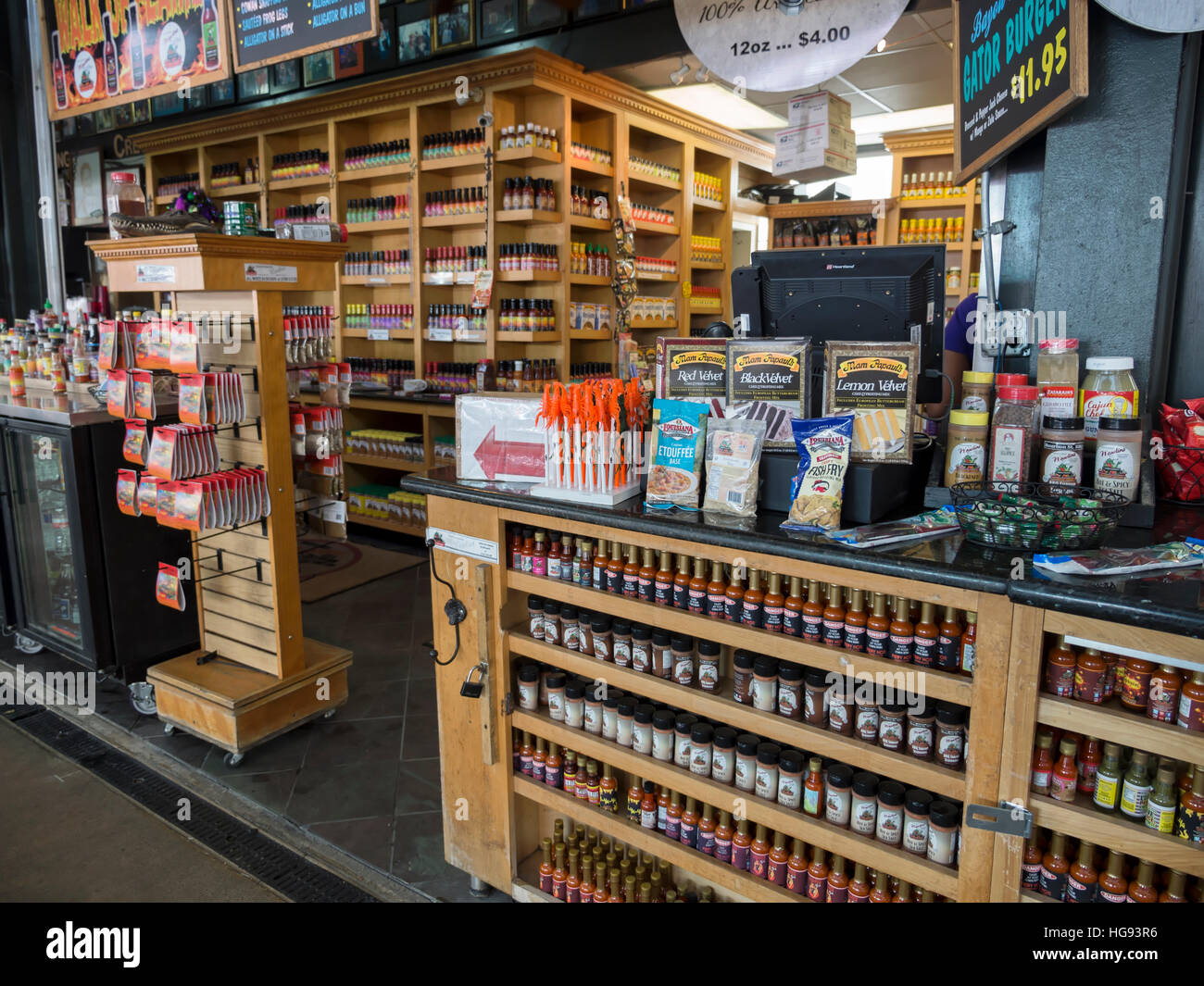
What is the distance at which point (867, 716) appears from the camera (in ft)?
5.57

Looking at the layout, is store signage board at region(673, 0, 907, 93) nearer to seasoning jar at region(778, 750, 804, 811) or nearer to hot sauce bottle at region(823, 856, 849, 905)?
seasoning jar at region(778, 750, 804, 811)

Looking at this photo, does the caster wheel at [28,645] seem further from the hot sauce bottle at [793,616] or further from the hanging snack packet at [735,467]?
the hot sauce bottle at [793,616]

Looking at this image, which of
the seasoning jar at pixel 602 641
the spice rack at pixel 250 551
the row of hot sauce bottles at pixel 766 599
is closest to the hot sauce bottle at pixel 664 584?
the row of hot sauce bottles at pixel 766 599

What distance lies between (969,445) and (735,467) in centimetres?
58

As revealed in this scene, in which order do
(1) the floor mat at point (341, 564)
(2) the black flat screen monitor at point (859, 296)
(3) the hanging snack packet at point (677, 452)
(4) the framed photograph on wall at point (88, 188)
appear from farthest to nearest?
(4) the framed photograph on wall at point (88, 188), (1) the floor mat at point (341, 564), (2) the black flat screen monitor at point (859, 296), (3) the hanging snack packet at point (677, 452)

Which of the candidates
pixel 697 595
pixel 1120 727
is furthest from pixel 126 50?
pixel 1120 727

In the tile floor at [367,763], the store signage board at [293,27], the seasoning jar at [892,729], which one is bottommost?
the tile floor at [367,763]

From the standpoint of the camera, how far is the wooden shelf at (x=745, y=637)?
1561mm

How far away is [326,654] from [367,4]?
2679mm

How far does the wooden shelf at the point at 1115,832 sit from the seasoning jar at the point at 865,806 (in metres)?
0.32

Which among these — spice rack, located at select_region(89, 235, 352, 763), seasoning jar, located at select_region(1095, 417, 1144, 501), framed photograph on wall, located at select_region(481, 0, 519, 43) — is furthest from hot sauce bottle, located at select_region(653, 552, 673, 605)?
framed photograph on wall, located at select_region(481, 0, 519, 43)

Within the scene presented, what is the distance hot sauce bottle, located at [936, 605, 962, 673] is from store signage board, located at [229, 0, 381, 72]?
10.6ft
